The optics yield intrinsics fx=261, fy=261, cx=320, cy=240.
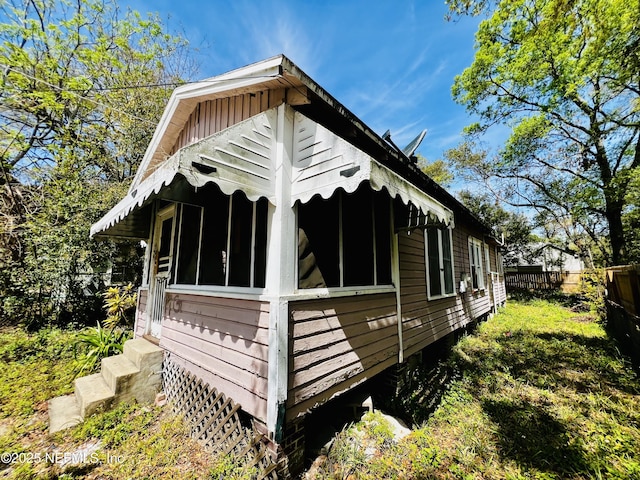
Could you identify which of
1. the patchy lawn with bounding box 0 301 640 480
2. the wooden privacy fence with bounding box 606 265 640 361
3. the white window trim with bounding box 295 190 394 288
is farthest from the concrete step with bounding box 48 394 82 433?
the wooden privacy fence with bounding box 606 265 640 361

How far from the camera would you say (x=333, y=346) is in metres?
2.98

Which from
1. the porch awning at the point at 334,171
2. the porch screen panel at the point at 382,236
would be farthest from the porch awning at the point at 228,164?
the porch screen panel at the point at 382,236

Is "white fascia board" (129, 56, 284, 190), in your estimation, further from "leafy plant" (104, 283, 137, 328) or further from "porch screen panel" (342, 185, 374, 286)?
"leafy plant" (104, 283, 137, 328)

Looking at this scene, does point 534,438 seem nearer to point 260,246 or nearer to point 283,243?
point 283,243

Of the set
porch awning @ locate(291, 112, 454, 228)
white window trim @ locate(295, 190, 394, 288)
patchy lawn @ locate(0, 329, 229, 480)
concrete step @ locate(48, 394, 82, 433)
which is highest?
porch awning @ locate(291, 112, 454, 228)

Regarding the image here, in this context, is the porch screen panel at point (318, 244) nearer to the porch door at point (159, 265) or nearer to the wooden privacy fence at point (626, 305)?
the porch door at point (159, 265)

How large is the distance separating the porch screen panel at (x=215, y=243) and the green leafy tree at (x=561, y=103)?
7.47 m

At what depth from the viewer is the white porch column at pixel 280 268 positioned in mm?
2422

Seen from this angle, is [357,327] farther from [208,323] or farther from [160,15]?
[160,15]

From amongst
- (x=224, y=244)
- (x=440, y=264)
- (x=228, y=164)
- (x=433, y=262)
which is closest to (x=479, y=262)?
(x=440, y=264)

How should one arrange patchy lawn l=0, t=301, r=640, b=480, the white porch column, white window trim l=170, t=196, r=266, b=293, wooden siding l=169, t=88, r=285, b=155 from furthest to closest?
wooden siding l=169, t=88, r=285, b=155
white window trim l=170, t=196, r=266, b=293
patchy lawn l=0, t=301, r=640, b=480
the white porch column

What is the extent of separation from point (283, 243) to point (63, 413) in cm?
429

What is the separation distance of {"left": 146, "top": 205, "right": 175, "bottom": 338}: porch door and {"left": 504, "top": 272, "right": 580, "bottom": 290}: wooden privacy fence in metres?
21.8

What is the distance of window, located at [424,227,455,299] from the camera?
557cm
